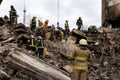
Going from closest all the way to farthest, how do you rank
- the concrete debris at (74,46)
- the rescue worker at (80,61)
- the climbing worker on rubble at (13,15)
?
1. the rescue worker at (80,61)
2. the concrete debris at (74,46)
3. the climbing worker on rubble at (13,15)

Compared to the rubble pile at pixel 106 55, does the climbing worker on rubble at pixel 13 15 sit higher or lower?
higher

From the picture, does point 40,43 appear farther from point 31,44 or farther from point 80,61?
point 80,61

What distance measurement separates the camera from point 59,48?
24.8 meters

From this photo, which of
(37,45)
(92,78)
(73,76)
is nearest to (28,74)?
(73,76)

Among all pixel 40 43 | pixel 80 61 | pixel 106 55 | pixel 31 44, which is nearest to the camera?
pixel 80 61

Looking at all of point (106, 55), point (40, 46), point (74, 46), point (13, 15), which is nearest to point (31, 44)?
point (40, 46)

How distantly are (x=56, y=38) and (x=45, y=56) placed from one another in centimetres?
448

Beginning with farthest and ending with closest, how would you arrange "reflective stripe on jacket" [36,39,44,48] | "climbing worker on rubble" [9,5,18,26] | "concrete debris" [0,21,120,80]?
"climbing worker on rubble" [9,5,18,26]
"concrete debris" [0,21,120,80]
"reflective stripe on jacket" [36,39,44,48]

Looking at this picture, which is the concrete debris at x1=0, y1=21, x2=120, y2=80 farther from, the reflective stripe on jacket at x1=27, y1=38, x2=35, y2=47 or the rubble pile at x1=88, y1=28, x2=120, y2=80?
the reflective stripe on jacket at x1=27, y1=38, x2=35, y2=47

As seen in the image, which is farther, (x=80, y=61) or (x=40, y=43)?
(x=40, y=43)

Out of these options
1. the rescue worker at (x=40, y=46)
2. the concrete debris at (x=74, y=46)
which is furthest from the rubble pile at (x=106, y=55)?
the rescue worker at (x=40, y=46)

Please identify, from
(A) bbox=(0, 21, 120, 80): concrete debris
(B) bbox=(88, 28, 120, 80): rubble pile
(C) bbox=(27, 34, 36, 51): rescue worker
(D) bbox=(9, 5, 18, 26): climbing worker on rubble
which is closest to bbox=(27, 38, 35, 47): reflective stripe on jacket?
(C) bbox=(27, 34, 36, 51): rescue worker

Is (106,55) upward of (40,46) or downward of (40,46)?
downward

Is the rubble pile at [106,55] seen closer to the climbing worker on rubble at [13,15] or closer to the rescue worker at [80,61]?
the climbing worker on rubble at [13,15]
